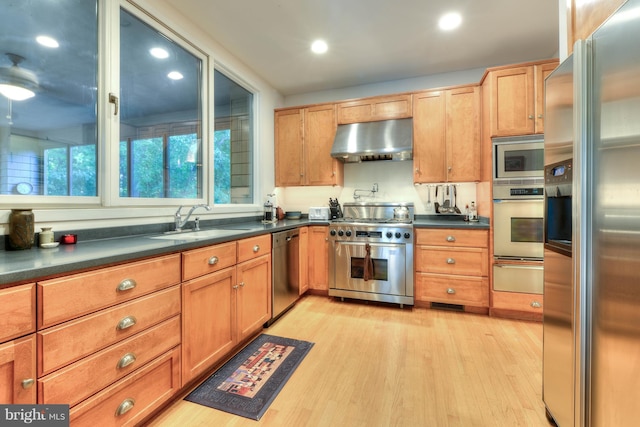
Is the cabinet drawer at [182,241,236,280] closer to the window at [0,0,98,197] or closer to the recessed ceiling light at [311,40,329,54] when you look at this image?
the window at [0,0,98,197]

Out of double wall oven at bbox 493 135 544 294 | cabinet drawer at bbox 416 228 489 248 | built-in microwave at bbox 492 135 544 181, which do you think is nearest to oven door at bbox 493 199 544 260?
double wall oven at bbox 493 135 544 294

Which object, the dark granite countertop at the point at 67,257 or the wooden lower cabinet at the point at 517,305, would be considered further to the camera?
the wooden lower cabinet at the point at 517,305

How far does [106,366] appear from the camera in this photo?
1.17 meters

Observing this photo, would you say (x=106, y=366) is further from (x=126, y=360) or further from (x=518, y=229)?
(x=518, y=229)

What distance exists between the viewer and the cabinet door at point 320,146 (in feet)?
11.9

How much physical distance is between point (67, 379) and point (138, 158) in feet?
5.15

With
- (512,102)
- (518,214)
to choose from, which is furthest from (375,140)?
(518,214)

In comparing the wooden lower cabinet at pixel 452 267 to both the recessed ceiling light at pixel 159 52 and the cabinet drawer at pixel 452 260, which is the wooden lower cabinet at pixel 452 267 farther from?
the recessed ceiling light at pixel 159 52

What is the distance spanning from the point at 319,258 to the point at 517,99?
2.59 metres

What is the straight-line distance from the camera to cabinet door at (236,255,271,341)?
2.08 meters

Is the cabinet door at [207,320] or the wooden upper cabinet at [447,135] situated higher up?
the wooden upper cabinet at [447,135]

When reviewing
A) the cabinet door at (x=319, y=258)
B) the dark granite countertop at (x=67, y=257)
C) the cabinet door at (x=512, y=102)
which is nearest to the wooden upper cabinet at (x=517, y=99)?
the cabinet door at (x=512, y=102)

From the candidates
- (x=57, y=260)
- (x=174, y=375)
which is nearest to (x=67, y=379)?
(x=57, y=260)

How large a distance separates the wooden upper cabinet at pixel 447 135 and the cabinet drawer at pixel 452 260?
835mm
